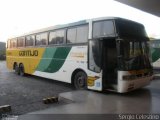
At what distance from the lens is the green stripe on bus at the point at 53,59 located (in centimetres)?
1134

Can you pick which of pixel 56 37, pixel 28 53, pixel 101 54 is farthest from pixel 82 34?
pixel 28 53

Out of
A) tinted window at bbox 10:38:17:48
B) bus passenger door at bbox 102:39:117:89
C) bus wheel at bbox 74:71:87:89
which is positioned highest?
tinted window at bbox 10:38:17:48

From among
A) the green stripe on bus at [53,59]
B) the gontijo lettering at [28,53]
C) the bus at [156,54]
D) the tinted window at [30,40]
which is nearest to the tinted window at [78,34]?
the green stripe on bus at [53,59]

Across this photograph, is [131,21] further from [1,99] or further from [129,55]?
[1,99]

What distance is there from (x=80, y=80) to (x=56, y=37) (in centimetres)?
289

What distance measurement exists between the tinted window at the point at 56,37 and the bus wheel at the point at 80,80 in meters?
2.02

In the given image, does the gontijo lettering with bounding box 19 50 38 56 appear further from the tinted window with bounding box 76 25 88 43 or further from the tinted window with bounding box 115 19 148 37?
the tinted window with bounding box 115 19 148 37

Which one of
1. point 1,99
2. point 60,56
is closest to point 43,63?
point 60,56

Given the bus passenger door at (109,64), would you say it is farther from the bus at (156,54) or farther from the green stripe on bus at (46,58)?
the bus at (156,54)

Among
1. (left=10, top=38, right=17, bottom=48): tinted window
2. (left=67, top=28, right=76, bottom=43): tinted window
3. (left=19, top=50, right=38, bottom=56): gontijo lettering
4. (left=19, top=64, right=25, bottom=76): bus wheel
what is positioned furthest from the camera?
(left=10, top=38, right=17, bottom=48): tinted window

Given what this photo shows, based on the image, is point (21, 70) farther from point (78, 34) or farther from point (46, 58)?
point (78, 34)

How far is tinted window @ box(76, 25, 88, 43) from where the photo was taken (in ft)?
33.0

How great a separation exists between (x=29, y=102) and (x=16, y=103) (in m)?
0.45

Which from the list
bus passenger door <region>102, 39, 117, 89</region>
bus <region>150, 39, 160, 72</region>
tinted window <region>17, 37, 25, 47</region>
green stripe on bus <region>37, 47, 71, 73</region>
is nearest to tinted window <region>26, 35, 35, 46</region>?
tinted window <region>17, 37, 25, 47</region>
